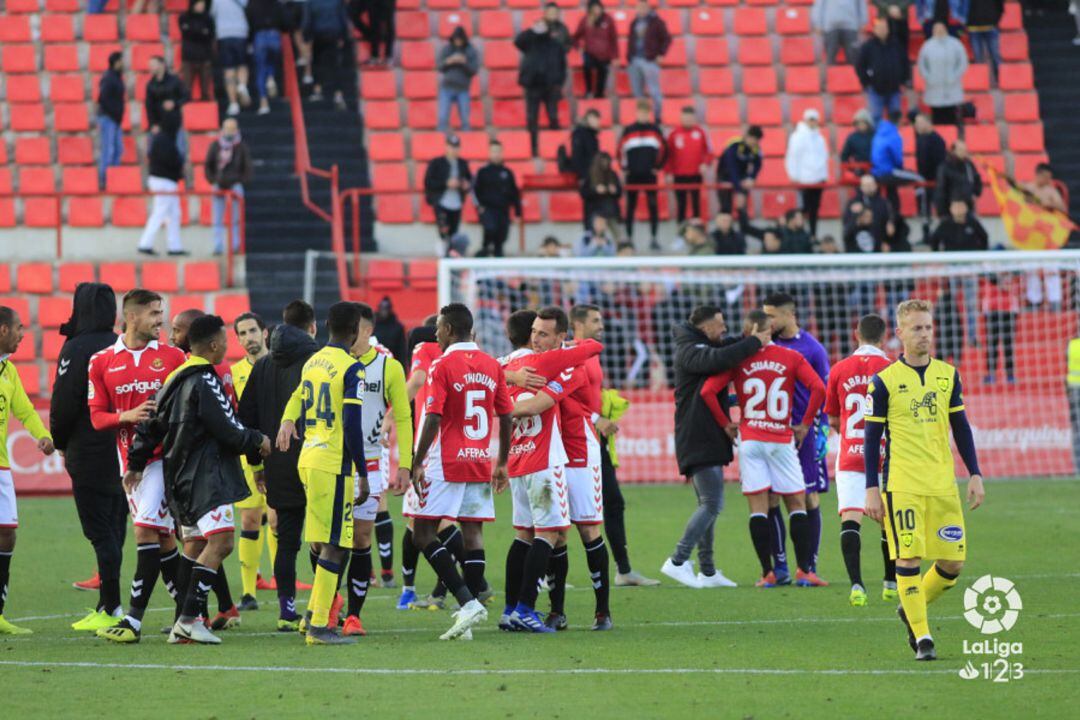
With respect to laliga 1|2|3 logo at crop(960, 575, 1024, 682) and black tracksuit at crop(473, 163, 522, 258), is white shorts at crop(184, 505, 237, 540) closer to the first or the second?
laliga 1|2|3 logo at crop(960, 575, 1024, 682)

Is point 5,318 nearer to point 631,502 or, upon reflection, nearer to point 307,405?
point 307,405

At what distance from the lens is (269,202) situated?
85.6 feet

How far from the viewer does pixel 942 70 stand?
27.2 meters

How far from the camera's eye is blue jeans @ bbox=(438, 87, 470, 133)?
27.4m

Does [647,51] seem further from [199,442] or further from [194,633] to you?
[194,633]

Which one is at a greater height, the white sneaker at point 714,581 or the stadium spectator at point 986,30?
the stadium spectator at point 986,30

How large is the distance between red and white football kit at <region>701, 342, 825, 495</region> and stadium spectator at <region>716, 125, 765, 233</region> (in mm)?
12384

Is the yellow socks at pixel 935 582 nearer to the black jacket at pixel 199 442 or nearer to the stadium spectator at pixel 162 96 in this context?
the black jacket at pixel 199 442

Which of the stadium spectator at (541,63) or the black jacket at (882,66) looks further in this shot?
the black jacket at (882,66)

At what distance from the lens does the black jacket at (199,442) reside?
989 cm

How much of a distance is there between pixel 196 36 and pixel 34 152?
10.4 feet

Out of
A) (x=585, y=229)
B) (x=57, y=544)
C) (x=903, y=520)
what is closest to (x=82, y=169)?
(x=585, y=229)

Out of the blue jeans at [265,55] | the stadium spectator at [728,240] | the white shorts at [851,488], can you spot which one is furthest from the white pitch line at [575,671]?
the blue jeans at [265,55]

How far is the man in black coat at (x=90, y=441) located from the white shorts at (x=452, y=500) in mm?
2084
